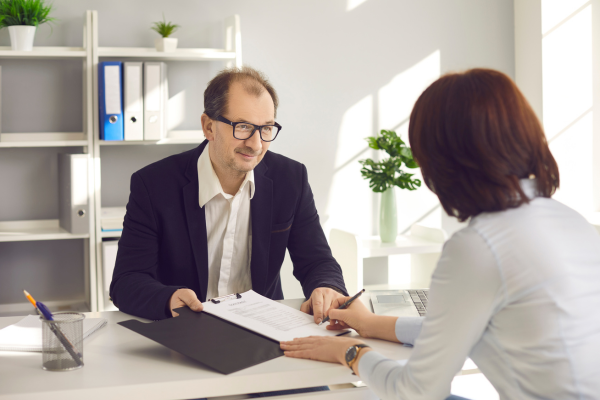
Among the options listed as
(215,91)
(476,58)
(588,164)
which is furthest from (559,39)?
(215,91)

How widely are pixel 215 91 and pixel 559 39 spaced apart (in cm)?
245

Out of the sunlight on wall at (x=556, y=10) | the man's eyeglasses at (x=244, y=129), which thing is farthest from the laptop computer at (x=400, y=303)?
the sunlight on wall at (x=556, y=10)

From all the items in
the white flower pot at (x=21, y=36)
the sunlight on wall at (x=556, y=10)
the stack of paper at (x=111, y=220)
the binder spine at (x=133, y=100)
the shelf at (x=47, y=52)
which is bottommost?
the stack of paper at (x=111, y=220)

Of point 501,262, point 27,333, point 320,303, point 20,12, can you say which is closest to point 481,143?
point 501,262

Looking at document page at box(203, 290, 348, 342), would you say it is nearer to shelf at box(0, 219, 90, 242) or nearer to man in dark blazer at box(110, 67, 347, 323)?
man in dark blazer at box(110, 67, 347, 323)

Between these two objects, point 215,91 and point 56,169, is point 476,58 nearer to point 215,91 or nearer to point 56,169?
point 215,91

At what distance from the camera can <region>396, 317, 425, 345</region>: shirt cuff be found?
1.14 metres

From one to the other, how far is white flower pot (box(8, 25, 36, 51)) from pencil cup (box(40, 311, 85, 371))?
2.03 m

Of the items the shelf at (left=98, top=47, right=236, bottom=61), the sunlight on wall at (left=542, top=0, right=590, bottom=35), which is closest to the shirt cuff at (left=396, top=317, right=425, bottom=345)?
the shelf at (left=98, top=47, right=236, bottom=61)

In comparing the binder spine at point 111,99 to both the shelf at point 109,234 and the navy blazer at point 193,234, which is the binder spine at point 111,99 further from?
the navy blazer at point 193,234

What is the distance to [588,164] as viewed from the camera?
131 inches

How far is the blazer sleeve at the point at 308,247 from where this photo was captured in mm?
1655

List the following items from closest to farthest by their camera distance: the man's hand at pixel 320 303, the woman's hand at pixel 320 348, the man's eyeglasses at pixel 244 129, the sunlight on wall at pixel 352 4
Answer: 1. the woman's hand at pixel 320 348
2. the man's hand at pixel 320 303
3. the man's eyeglasses at pixel 244 129
4. the sunlight on wall at pixel 352 4

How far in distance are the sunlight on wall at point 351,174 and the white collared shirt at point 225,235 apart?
160 centimetres
